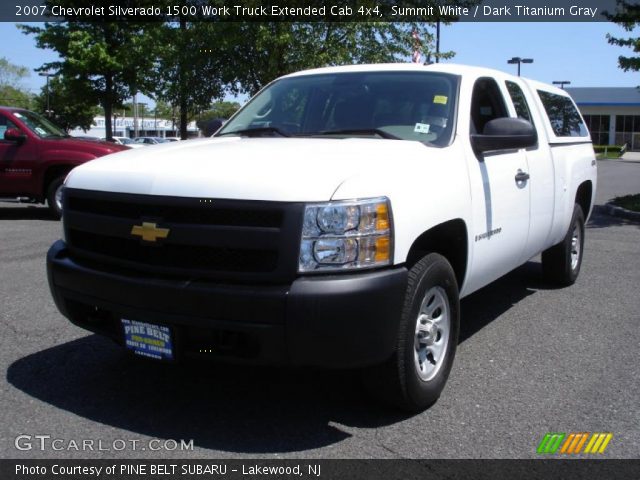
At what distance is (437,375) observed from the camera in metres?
3.74

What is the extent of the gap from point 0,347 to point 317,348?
263 centimetres

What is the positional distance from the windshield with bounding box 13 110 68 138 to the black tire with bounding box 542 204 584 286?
8303 millimetres

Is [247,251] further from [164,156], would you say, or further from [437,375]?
[437,375]

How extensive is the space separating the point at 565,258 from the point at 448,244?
9.67ft

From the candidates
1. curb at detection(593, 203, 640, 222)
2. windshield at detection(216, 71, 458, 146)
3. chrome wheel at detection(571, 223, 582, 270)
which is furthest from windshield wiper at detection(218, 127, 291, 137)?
curb at detection(593, 203, 640, 222)

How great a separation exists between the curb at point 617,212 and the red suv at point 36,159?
906cm

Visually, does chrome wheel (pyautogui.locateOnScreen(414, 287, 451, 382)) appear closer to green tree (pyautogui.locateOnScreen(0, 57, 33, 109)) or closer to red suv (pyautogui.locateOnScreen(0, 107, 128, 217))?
red suv (pyautogui.locateOnScreen(0, 107, 128, 217))

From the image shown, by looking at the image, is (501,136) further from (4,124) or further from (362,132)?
(4,124)

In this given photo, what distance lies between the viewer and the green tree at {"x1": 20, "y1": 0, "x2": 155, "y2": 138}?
23.0 m

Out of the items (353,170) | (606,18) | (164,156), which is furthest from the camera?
(606,18)

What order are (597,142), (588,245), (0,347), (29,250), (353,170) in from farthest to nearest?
1. (597,142)
2. (588,245)
3. (29,250)
4. (0,347)
5. (353,170)

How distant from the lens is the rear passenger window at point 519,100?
17.5 feet
